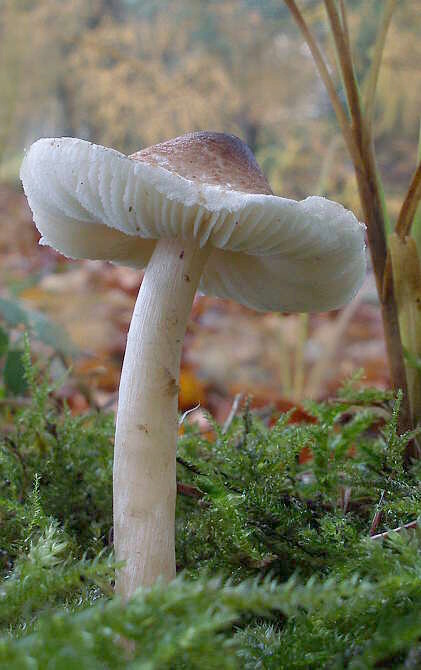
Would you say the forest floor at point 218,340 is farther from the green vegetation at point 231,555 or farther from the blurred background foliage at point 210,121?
the green vegetation at point 231,555

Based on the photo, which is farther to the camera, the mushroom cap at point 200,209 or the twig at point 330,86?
the twig at point 330,86

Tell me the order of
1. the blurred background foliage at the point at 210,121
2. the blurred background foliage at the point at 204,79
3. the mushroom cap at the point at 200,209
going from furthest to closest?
the blurred background foliage at the point at 204,79
the blurred background foliage at the point at 210,121
the mushroom cap at the point at 200,209

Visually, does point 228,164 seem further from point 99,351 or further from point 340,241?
point 99,351

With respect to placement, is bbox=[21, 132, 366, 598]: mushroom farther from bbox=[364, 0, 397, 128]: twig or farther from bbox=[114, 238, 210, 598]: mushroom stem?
bbox=[364, 0, 397, 128]: twig

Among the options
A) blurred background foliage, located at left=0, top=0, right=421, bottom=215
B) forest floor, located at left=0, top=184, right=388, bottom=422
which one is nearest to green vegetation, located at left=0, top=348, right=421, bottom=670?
forest floor, located at left=0, top=184, right=388, bottom=422

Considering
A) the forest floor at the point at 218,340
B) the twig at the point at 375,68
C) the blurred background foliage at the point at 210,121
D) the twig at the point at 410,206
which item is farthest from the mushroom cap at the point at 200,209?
the forest floor at the point at 218,340

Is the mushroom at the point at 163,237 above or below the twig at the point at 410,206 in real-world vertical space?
below

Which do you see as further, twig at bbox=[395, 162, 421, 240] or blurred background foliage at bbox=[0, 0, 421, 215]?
blurred background foliage at bbox=[0, 0, 421, 215]
